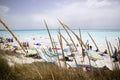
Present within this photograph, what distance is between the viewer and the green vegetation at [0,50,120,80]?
1449 mm

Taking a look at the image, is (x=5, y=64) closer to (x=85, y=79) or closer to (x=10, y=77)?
(x=10, y=77)

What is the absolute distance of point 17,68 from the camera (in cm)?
234

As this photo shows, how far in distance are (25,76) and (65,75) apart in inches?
33.0

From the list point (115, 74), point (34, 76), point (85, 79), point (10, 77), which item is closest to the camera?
point (85, 79)

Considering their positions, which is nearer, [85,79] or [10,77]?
[85,79]

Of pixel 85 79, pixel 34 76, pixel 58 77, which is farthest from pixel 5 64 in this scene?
pixel 85 79

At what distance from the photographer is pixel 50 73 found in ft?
5.78

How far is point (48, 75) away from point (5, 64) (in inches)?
34.7

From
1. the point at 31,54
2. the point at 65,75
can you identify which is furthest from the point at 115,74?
the point at 31,54

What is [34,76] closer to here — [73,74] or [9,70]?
[9,70]

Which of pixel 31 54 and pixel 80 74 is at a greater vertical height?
pixel 80 74

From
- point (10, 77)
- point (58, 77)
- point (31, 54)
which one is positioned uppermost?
point (58, 77)

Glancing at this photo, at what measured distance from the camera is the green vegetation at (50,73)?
4.75ft

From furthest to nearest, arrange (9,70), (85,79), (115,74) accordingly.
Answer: (9,70) → (115,74) → (85,79)
